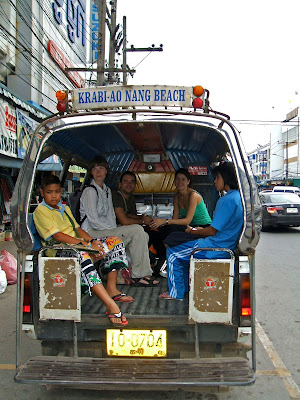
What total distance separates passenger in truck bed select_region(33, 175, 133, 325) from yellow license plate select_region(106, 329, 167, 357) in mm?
93

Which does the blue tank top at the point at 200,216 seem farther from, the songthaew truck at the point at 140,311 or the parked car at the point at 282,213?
the parked car at the point at 282,213

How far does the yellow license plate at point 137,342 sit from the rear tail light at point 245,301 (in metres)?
0.59

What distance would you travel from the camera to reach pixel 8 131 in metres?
8.34

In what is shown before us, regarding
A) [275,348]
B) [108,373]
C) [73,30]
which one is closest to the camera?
[108,373]

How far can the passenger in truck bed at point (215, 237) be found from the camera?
Result: 3.12 meters

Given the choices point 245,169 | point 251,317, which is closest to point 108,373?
point 251,317

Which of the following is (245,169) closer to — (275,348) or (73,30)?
(275,348)

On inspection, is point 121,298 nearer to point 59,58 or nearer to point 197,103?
point 197,103

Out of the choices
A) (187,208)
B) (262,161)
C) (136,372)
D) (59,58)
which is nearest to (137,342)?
(136,372)

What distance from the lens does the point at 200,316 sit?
2.73 meters

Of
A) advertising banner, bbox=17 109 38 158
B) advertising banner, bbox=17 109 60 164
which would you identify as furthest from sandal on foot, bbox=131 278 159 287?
advertising banner, bbox=17 109 38 158

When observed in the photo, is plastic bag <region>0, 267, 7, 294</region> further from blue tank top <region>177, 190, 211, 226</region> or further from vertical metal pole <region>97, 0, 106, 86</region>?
vertical metal pole <region>97, 0, 106, 86</region>

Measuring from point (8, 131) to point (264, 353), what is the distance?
23.1 ft

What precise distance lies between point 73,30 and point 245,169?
18.8m
